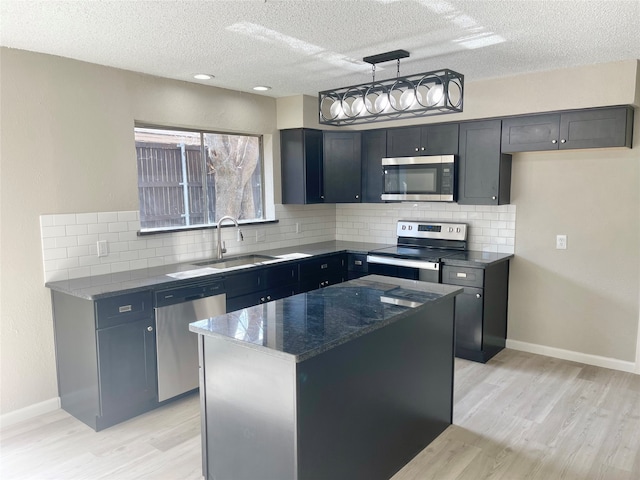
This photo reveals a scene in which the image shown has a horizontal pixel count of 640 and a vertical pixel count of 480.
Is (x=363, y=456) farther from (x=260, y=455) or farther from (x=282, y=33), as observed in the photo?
(x=282, y=33)

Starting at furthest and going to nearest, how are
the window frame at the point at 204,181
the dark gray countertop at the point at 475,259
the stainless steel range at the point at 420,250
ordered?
1. the stainless steel range at the point at 420,250
2. the dark gray countertop at the point at 475,259
3. the window frame at the point at 204,181

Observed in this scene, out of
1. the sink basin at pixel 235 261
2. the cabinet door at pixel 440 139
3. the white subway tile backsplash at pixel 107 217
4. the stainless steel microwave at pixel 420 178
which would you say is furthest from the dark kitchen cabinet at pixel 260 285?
the cabinet door at pixel 440 139

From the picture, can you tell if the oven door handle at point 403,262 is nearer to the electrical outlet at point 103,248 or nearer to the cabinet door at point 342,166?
the cabinet door at point 342,166

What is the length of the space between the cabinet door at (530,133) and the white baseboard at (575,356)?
1754mm

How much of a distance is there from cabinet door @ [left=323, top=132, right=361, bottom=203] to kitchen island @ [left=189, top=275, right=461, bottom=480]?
232 cm

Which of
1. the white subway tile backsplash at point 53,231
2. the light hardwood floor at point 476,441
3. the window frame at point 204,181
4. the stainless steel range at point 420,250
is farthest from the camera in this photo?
the stainless steel range at point 420,250

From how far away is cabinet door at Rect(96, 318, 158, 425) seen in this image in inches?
117

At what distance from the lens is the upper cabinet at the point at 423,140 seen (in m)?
4.39

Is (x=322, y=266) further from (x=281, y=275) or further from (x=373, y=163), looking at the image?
(x=373, y=163)

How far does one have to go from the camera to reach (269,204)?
16.1 ft

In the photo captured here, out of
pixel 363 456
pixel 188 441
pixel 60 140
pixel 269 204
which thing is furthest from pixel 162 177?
pixel 363 456

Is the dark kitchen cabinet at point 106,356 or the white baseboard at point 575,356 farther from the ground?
the dark kitchen cabinet at point 106,356

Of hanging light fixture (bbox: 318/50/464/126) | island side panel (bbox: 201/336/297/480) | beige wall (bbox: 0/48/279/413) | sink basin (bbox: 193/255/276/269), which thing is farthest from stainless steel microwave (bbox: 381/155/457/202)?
island side panel (bbox: 201/336/297/480)

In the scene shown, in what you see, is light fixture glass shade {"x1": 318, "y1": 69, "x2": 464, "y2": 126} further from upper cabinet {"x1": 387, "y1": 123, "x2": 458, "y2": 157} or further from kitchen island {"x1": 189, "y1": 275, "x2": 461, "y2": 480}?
upper cabinet {"x1": 387, "y1": 123, "x2": 458, "y2": 157}
